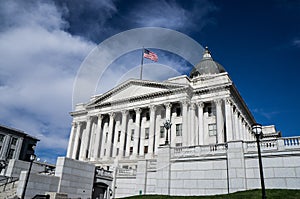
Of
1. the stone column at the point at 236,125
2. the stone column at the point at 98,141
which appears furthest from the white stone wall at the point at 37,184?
the stone column at the point at 236,125

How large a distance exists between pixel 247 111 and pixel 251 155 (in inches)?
1682

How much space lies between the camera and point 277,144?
22.4m

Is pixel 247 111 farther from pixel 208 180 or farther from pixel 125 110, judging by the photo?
pixel 208 180

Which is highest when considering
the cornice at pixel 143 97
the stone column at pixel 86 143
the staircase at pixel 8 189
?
the cornice at pixel 143 97

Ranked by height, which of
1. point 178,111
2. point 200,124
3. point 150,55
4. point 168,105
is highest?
point 150,55

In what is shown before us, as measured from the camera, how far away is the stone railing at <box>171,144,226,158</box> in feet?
81.8

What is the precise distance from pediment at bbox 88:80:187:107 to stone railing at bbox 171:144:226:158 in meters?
26.1

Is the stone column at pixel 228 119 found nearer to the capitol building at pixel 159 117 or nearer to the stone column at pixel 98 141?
the capitol building at pixel 159 117

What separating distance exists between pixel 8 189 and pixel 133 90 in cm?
3684

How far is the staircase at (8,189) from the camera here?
80.4ft

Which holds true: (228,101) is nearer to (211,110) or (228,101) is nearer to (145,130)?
(211,110)

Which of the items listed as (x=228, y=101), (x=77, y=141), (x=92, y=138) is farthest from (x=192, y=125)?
(x=77, y=141)

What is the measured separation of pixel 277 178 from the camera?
70.6ft

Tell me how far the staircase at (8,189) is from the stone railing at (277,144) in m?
22.7
